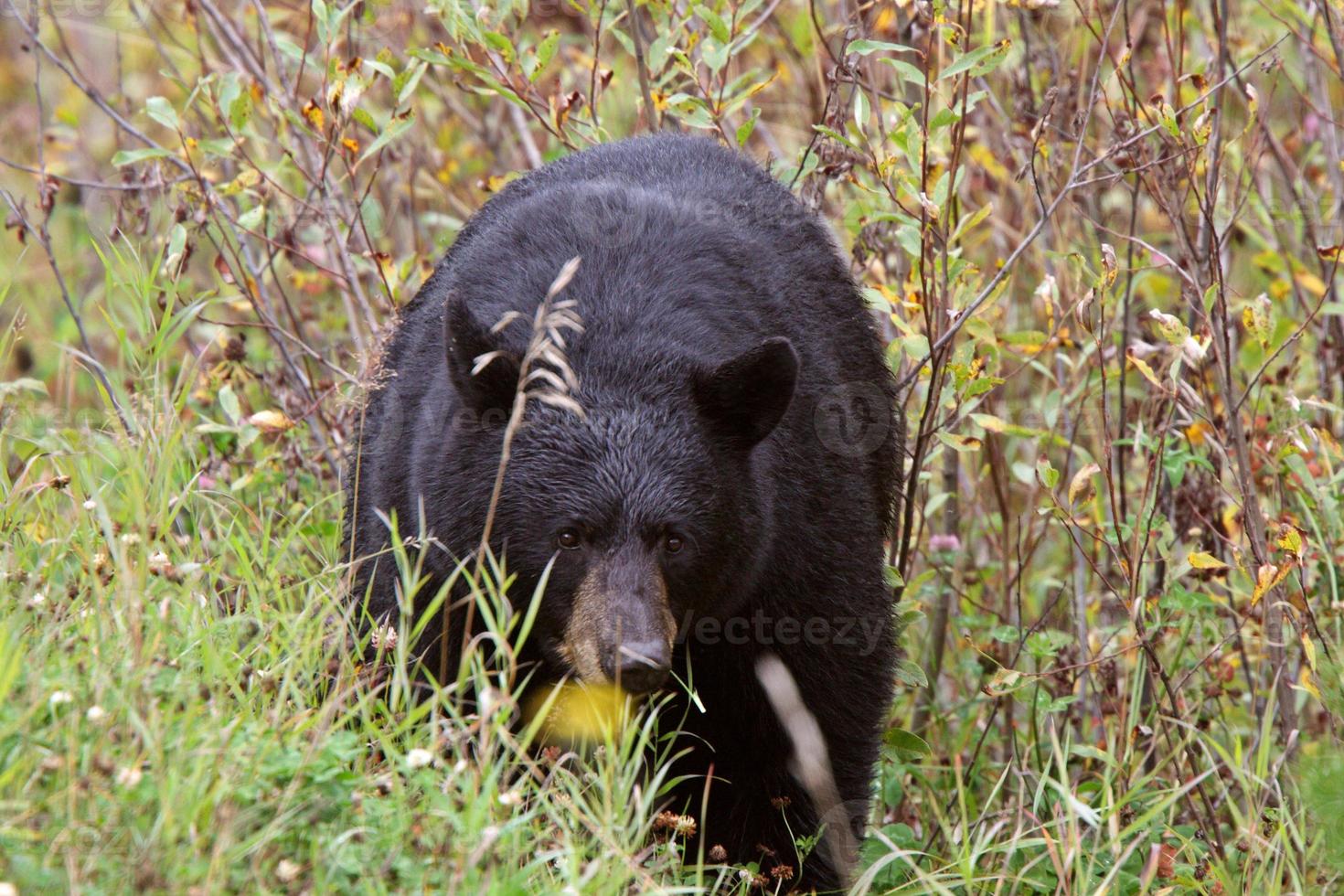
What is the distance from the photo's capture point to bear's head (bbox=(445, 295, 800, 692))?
3795 mm

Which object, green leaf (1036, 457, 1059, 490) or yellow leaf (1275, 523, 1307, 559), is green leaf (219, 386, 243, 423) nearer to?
green leaf (1036, 457, 1059, 490)

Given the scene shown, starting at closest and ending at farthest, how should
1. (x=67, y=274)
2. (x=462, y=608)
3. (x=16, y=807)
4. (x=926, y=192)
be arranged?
(x=16, y=807) → (x=462, y=608) → (x=926, y=192) → (x=67, y=274)

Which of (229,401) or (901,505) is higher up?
(901,505)

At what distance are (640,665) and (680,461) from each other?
0.62 m

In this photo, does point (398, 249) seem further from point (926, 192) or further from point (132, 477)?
point (132, 477)

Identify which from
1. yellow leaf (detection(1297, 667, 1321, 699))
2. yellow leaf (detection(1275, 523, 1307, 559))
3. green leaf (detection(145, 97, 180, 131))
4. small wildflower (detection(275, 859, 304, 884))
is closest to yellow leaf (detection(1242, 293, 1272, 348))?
yellow leaf (detection(1275, 523, 1307, 559))

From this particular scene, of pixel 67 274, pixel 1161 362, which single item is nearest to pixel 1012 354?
pixel 1161 362

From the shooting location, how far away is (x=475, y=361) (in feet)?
12.3

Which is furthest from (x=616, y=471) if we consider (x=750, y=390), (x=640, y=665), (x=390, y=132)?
(x=390, y=132)

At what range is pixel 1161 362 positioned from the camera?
19.4ft

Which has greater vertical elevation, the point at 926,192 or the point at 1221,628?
the point at 926,192

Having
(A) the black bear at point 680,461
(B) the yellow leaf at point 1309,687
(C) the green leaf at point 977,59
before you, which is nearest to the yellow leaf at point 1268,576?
(B) the yellow leaf at point 1309,687

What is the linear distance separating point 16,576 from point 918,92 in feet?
13.8

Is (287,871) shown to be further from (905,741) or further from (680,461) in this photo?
(905,741)
